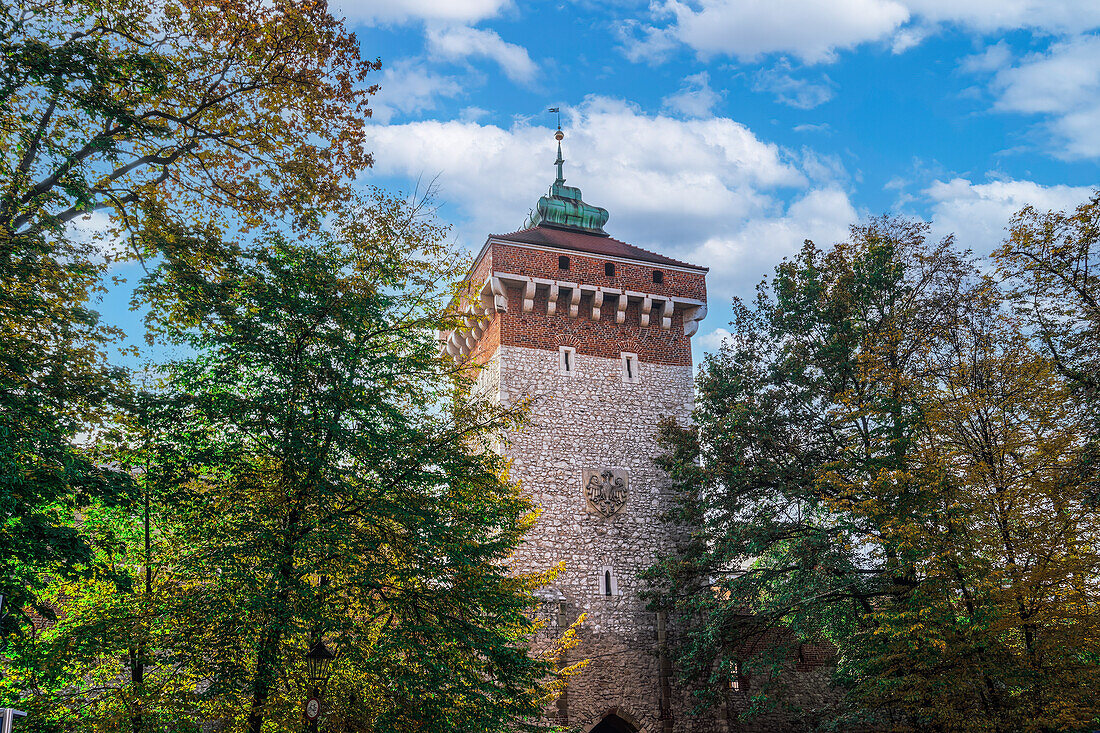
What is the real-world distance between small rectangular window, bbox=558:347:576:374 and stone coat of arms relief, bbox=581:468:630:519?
2.76 meters

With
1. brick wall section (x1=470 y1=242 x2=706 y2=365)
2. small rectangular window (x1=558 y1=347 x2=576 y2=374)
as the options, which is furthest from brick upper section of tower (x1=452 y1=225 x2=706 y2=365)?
small rectangular window (x1=558 y1=347 x2=576 y2=374)

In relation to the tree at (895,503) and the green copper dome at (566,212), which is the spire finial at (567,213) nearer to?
the green copper dome at (566,212)

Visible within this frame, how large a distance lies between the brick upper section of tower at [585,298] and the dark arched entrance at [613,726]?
9.06m

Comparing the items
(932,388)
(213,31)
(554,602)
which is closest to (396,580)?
(213,31)

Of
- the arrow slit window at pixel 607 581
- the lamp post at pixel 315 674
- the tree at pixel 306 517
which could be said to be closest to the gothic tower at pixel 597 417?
the arrow slit window at pixel 607 581

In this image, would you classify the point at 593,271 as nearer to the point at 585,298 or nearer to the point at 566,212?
the point at 585,298

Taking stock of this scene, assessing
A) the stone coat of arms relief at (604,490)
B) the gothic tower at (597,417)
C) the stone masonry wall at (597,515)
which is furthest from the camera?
the stone coat of arms relief at (604,490)

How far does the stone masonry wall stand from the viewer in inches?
709

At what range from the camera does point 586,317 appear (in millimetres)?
21406

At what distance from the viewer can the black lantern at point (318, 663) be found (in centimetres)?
831

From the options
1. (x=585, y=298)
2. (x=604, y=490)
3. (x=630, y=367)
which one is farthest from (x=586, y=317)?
(x=604, y=490)

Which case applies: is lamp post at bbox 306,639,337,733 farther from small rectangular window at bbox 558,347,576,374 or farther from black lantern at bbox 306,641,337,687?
small rectangular window at bbox 558,347,576,374

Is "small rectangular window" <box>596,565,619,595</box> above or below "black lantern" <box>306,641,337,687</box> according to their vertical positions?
above

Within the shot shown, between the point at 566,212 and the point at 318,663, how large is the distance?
18.2 metres
